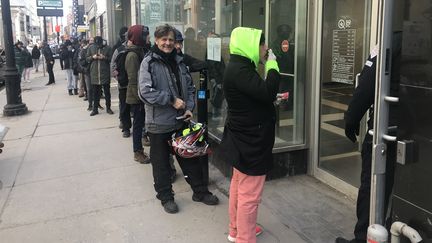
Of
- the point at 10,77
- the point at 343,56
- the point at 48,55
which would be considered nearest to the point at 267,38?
the point at 343,56

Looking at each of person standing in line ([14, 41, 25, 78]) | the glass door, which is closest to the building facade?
the glass door

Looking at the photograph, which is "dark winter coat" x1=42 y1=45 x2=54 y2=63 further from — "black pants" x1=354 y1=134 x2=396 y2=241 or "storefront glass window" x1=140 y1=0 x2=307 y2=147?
"black pants" x1=354 y1=134 x2=396 y2=241

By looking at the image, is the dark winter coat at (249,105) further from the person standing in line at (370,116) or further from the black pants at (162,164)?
the black pants at (162,164)

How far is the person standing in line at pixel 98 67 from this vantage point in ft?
31.1

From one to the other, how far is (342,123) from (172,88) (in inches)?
73.7

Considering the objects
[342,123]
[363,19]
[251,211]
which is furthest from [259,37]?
[342,123]

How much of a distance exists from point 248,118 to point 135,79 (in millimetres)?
3257

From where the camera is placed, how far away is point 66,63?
1410 centimetres

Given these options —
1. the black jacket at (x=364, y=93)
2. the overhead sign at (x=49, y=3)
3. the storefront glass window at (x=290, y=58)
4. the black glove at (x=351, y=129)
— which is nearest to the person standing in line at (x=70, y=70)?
the storefront glass window at (x=290, y=58)

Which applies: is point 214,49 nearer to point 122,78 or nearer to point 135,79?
point 135,79

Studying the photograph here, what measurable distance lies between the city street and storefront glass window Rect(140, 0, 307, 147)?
0.71m

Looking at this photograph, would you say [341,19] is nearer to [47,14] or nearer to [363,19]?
[363,19]

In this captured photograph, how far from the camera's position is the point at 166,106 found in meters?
4.35

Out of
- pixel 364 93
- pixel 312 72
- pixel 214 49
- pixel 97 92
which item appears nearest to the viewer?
pixel 364 93
